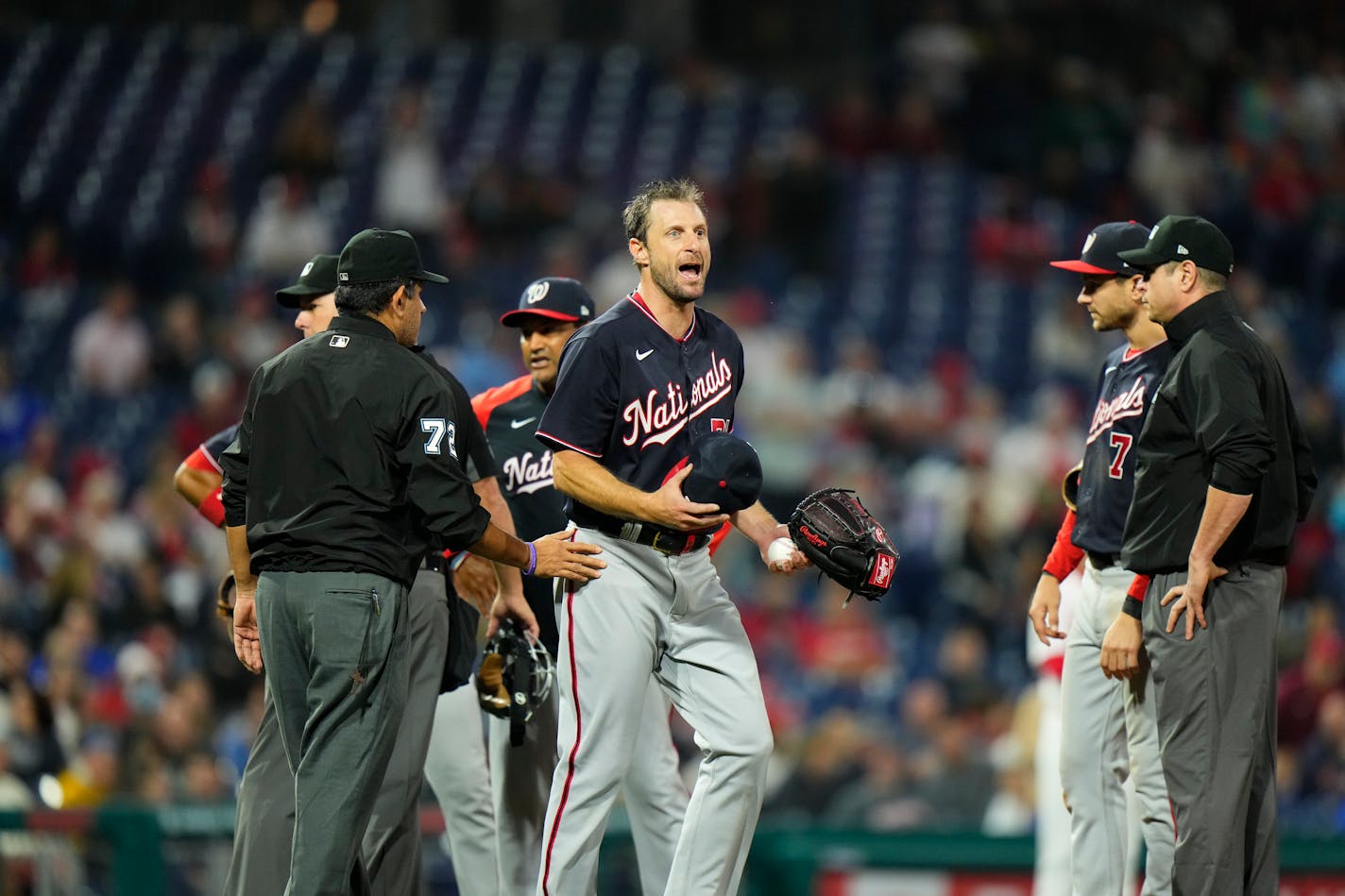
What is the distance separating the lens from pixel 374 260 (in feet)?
15.9

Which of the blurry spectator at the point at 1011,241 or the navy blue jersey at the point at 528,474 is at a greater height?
the blurry spectator at the point at 1011,241

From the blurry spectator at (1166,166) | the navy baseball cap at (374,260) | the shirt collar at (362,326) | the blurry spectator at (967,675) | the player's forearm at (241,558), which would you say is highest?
the blurry spectator at (1166,166)

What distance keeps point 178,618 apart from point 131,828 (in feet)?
12.9

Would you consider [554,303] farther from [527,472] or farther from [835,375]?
[835,375]

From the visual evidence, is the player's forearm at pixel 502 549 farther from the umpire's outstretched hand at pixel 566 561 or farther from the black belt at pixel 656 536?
the black belt at pixel 656 536

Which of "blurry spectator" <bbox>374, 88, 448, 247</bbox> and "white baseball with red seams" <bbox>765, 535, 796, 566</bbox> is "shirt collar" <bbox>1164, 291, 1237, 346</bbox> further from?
"blurry spectator" <bbox>374, 88, 448, 247</bbox>

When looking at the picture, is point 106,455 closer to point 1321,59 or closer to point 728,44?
point 728,44

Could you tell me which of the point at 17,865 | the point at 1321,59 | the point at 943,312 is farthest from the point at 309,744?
the point at 1321,59

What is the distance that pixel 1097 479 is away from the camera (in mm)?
5496

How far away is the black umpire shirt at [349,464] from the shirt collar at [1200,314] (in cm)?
203

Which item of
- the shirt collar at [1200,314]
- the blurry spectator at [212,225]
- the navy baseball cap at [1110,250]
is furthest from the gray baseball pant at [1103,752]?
the blurry spectator at [212,225]

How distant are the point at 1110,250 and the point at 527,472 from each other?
6.51 ft

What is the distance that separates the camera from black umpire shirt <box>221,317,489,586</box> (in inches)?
183

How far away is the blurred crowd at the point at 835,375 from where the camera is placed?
32.2 ft
